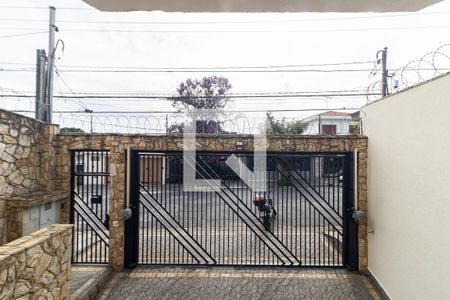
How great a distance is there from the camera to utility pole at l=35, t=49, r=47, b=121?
679cm

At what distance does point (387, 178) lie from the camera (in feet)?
17.0

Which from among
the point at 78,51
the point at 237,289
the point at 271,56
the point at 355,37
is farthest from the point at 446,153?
the point at 78,51

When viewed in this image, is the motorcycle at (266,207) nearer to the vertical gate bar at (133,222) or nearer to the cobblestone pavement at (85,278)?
the vertical gate bar at (133,222)

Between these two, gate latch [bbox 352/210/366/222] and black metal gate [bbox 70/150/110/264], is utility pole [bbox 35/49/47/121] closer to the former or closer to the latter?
black metal gate [bbox 70/150/110/264]

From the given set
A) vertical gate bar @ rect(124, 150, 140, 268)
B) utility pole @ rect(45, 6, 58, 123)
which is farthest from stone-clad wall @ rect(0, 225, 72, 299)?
utility pole @ rect(45, 6, 58, 123)

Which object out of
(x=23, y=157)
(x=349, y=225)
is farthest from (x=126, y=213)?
(x=349, y=225)

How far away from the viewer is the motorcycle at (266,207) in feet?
25.7

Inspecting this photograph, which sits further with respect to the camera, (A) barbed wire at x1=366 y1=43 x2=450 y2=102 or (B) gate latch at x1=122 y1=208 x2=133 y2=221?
(B) gate latch at x1=122 y1=208 x2=133 y2=221

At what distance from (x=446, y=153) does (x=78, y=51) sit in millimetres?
11105

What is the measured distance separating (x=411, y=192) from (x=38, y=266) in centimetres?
566

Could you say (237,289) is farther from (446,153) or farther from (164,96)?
(164,96)

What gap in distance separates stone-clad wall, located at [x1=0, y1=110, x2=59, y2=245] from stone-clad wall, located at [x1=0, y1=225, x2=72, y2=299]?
1517mm

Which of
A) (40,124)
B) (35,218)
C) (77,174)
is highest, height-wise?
(40,124)

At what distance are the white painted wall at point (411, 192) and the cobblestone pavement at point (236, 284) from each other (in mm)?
752
